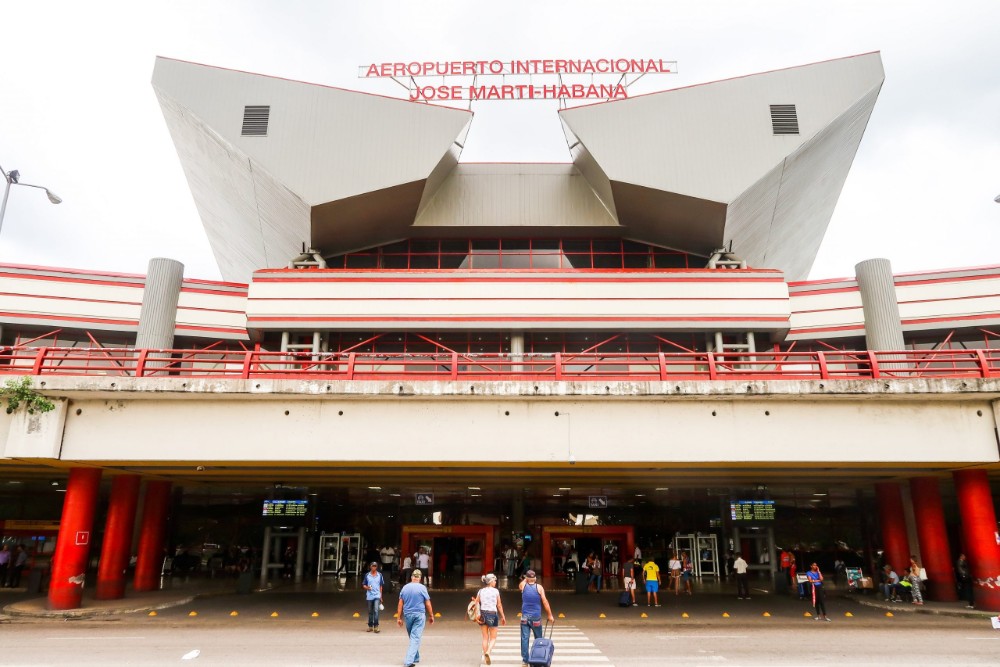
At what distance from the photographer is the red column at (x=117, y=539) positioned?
20781 mm

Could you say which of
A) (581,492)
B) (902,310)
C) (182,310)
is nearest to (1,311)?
(182,310)

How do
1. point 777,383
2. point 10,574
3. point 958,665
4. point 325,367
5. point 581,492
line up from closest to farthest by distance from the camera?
point 958,665
point 777,383
point 10,574
point 581,492
point 325,367

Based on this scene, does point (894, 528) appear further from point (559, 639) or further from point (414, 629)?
point (414, 629)

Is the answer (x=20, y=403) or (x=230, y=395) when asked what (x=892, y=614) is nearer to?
(x=230, y=395)

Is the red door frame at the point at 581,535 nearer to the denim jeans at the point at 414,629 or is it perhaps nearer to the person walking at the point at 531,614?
the person walking at the point at 531,614

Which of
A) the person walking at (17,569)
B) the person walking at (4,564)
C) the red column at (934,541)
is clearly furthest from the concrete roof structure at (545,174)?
the person walking at (4,564)

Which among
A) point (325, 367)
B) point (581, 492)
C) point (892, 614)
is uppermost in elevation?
point (325, 367)

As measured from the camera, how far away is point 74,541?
718 inches

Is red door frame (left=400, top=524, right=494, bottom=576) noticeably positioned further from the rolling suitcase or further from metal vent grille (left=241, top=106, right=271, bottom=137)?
metal vent grille (left=241, top=106, right=271, bottom=137)

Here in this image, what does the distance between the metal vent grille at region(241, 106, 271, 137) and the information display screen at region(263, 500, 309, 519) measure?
1768cm

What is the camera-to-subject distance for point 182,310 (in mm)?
32781

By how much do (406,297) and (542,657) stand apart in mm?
23456

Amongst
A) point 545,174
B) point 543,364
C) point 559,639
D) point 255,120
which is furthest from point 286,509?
point 545,174

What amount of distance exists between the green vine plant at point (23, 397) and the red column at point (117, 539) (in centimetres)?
571
